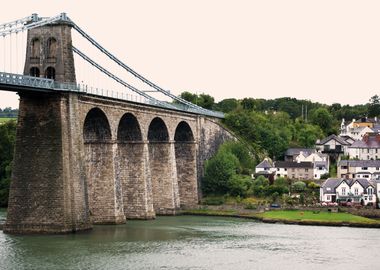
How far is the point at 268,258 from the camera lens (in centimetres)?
4159

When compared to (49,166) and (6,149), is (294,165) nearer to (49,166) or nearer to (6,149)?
(6,149)

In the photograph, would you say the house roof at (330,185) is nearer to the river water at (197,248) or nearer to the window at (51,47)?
the river water at (197,248)

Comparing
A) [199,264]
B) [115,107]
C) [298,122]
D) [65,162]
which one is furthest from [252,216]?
[298,122]

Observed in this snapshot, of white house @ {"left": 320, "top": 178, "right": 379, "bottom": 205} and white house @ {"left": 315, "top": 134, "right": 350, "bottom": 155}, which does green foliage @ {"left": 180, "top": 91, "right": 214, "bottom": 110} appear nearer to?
white house @ {"left": 315, "top": 134, "right": 350, "bottom": 155}

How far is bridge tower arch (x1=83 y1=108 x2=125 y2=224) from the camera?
55.8 m

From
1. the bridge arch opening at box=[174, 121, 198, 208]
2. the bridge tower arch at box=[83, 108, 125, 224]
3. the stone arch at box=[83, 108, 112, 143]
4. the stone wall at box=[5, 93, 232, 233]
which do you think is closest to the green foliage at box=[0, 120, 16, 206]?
the stone wall at box=[5, 93, 232, 233]

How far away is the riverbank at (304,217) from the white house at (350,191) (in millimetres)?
4413

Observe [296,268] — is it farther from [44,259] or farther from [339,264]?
[44,259]

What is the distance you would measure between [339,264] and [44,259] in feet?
50.2

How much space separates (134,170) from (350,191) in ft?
64.5

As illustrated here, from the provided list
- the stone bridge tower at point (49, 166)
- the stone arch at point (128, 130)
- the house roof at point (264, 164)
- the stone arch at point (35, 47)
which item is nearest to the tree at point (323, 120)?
the house roof at point (264, 164)

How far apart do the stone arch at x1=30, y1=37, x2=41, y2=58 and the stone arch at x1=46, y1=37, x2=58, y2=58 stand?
61 cm

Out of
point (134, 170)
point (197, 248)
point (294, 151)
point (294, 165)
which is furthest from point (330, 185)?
point (197, 248)

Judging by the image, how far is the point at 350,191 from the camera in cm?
6756
